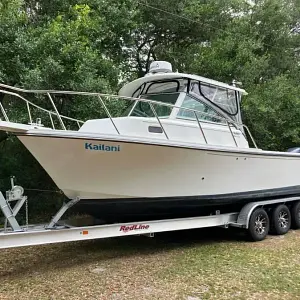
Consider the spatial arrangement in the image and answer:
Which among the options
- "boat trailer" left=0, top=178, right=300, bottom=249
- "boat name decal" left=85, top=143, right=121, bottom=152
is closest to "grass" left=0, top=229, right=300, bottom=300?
"boat trailer" left=0, top=178, right=300, bottom=249

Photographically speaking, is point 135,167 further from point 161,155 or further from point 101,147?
point 101,147

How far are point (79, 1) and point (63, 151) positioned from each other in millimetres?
5635

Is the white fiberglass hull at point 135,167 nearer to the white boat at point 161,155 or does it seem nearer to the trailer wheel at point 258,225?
the white boat at point 161,155

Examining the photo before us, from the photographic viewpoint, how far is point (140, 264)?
5.35 metres

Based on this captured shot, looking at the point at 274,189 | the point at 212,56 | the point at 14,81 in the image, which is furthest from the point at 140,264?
the point at 212,56

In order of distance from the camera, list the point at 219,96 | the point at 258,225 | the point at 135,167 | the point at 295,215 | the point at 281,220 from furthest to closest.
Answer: the point at 295,215
the point at 281,220
the point at 219,96
the point at 258,225
the point at 135,167

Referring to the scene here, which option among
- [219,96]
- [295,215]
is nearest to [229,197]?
[219,96]

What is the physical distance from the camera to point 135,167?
5.29 m

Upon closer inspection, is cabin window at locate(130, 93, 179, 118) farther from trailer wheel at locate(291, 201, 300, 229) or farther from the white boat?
trailer wheel at locate(291, 201, 300, 229)

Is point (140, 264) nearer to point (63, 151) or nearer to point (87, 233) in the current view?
point (87, 233)

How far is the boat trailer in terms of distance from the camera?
4570mm

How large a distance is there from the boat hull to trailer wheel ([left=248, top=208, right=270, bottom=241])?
0.32 meters

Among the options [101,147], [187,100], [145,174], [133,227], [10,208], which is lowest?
[133,227]

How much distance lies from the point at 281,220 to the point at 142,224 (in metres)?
3.25
